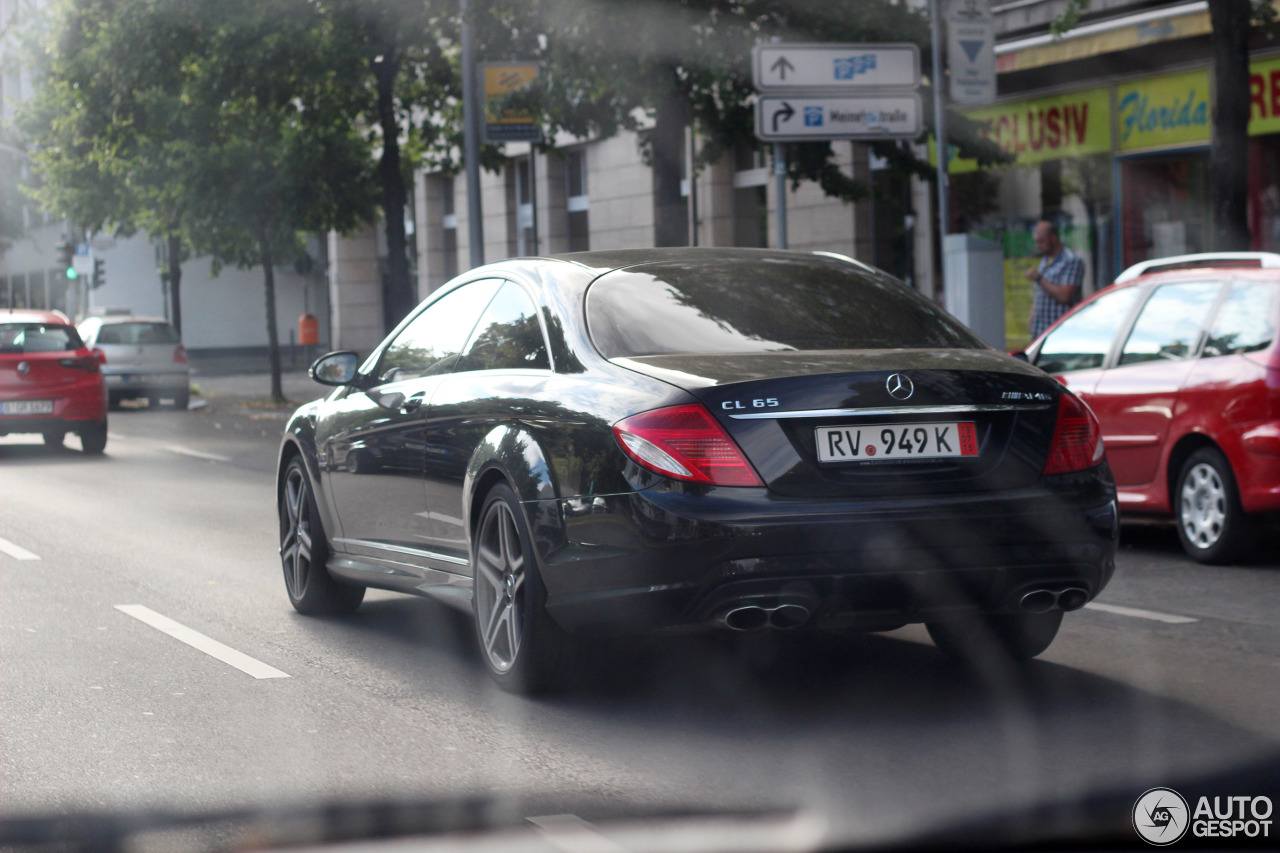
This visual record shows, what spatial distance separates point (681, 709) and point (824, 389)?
1.16m

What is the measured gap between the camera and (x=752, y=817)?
4.42 metres

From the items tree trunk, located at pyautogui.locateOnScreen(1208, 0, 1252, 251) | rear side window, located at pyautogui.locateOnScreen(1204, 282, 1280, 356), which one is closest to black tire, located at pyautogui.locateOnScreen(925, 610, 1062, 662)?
rear side window, located at pyautogui.locateOnScreen(1204, 282, 1280, 356)

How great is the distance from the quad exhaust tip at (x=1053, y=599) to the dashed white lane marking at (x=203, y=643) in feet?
8.76

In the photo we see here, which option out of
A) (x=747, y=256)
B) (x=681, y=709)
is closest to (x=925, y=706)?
(x=681, y=709)

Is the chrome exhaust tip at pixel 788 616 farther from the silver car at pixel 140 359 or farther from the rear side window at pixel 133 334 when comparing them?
the rear side window at pixel 133 334

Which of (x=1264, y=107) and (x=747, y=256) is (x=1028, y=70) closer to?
(x=1264, y=107)

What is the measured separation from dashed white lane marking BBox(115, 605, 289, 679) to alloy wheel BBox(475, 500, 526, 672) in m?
0.86

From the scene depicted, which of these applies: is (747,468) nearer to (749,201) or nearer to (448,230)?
(749,201)

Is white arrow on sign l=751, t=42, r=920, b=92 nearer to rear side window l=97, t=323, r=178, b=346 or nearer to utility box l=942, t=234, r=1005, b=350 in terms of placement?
utility box l=942, t=234, r=1005, b=350

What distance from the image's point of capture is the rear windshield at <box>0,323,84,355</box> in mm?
19484

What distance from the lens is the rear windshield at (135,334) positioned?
1185 inches

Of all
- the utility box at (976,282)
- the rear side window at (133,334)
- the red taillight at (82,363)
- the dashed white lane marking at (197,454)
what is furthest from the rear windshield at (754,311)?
the rear side window at (133,334)

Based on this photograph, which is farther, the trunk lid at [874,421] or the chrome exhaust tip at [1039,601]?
the chrome exhaust tip at [1039,601]

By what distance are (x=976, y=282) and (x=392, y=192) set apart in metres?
12.0
